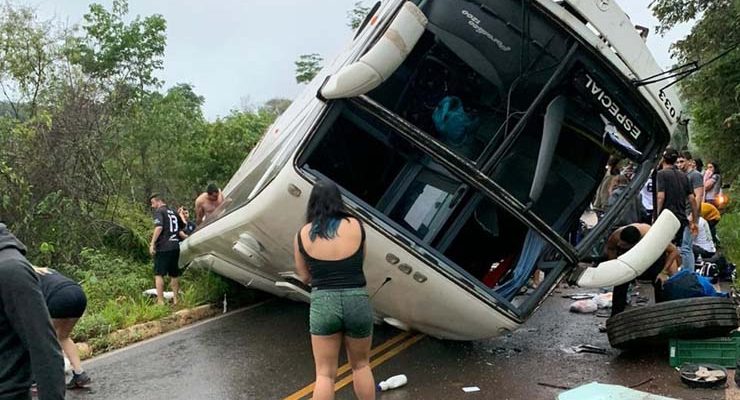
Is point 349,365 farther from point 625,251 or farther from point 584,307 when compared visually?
point 584,307

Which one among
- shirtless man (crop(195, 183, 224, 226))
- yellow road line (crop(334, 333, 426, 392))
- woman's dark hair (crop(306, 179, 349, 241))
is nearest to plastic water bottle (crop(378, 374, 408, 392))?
yellow road line (crop(334, 333, 426, 392))

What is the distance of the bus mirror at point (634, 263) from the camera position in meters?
5.36

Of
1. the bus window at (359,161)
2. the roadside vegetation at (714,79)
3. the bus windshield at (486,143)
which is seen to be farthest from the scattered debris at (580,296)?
the roadside vegetation at (714,79)

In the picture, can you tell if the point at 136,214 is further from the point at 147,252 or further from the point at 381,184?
the point at 381,184

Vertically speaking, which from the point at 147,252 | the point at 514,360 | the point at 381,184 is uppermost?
the point at 381,184

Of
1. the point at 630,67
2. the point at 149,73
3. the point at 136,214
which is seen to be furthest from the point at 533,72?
the point at 149,73

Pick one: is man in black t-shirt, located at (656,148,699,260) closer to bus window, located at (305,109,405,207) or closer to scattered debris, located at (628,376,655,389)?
scattered debris, located at (628,376,655,389)

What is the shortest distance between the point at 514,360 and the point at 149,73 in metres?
15.0

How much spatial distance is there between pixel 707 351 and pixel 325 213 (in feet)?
11.1

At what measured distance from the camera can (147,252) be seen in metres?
12.3

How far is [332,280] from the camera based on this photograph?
14.6 ft

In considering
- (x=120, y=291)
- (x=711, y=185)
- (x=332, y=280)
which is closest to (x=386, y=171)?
(x=332, y=280)

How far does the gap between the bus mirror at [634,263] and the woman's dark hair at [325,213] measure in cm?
205

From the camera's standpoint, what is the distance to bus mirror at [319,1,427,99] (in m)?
4.90
